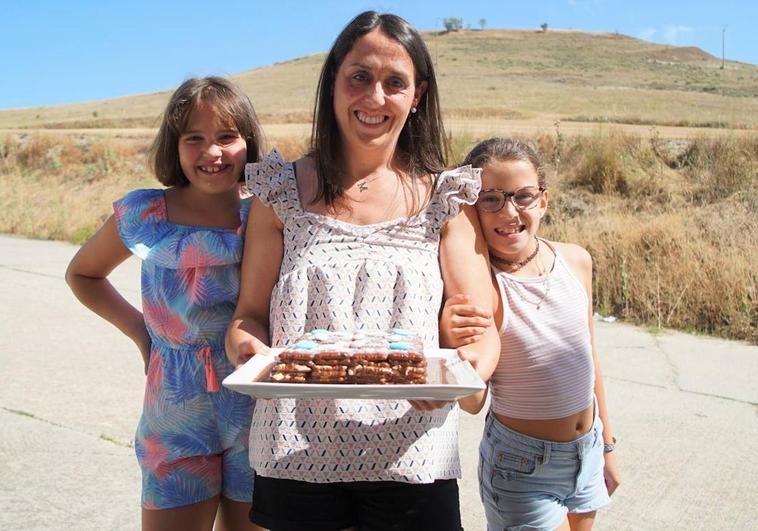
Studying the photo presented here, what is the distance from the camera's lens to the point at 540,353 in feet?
8.42

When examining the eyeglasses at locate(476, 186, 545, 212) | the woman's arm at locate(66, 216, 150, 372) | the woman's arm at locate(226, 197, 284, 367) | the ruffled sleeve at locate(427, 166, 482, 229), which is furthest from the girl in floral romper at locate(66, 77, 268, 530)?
the eyeglasses at locate(476, 186, 545, 212)

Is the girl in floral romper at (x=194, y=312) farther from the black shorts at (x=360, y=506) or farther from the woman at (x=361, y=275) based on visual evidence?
the black shorts at (x=360, y=506)

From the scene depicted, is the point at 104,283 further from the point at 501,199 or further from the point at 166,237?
the point at 501,199

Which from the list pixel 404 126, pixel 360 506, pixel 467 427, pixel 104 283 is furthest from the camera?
pixel 467 427

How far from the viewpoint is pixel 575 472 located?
8.32 ft

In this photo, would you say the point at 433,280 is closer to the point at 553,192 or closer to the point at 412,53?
the point at 412,53

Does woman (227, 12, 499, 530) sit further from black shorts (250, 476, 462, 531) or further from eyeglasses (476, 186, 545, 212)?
eyeglasses (476, 186, 545, 212)

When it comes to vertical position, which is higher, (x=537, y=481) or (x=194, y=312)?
(x=194, y=312)

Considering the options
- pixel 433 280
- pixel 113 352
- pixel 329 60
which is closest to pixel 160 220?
pixel 329 60

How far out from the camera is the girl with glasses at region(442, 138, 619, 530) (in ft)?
8.21

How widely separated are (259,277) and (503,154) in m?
0.89

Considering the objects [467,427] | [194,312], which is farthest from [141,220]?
[467,427]

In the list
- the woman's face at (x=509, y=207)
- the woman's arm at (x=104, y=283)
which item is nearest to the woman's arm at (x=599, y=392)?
the woman's face at (x=509, y=207)

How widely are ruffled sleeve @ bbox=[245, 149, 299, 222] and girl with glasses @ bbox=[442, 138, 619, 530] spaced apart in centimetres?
62
